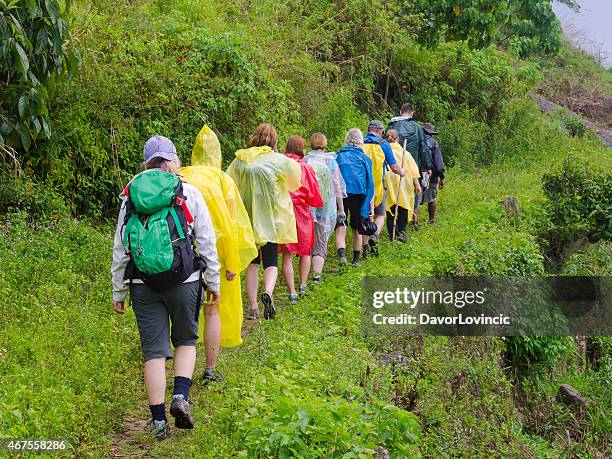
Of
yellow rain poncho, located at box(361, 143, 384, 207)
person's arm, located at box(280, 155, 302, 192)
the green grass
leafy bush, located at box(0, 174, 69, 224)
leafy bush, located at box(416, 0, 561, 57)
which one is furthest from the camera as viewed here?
leafy bush, located at box(416, 0, 561, 57)

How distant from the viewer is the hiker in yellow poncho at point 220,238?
673 centimetres

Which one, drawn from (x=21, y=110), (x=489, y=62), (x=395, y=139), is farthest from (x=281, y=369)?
(x=489, y=62)

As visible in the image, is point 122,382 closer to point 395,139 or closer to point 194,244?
point 194,244

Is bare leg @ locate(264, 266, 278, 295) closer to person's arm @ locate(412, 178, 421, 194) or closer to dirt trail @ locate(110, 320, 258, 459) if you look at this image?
dirt trail @ locate(110, 320, 258, 459)

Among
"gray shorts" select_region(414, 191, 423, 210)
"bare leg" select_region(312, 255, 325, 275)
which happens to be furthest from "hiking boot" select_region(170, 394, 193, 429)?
"gray shorts" select_region(414, 191, 423, 210)

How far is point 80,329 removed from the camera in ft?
24.1

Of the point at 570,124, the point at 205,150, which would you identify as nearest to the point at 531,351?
the point at 205,150

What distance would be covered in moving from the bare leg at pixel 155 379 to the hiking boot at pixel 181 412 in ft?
0.38

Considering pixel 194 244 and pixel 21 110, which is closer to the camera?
pixel 194 244

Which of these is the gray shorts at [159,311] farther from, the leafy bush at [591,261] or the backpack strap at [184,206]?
the leafy bush at [591,261]

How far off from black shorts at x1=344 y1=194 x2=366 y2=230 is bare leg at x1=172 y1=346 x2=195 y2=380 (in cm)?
575

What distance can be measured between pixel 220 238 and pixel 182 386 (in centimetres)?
134

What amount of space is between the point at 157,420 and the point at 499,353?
513 cm

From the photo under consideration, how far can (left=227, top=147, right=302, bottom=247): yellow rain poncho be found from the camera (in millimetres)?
8766
